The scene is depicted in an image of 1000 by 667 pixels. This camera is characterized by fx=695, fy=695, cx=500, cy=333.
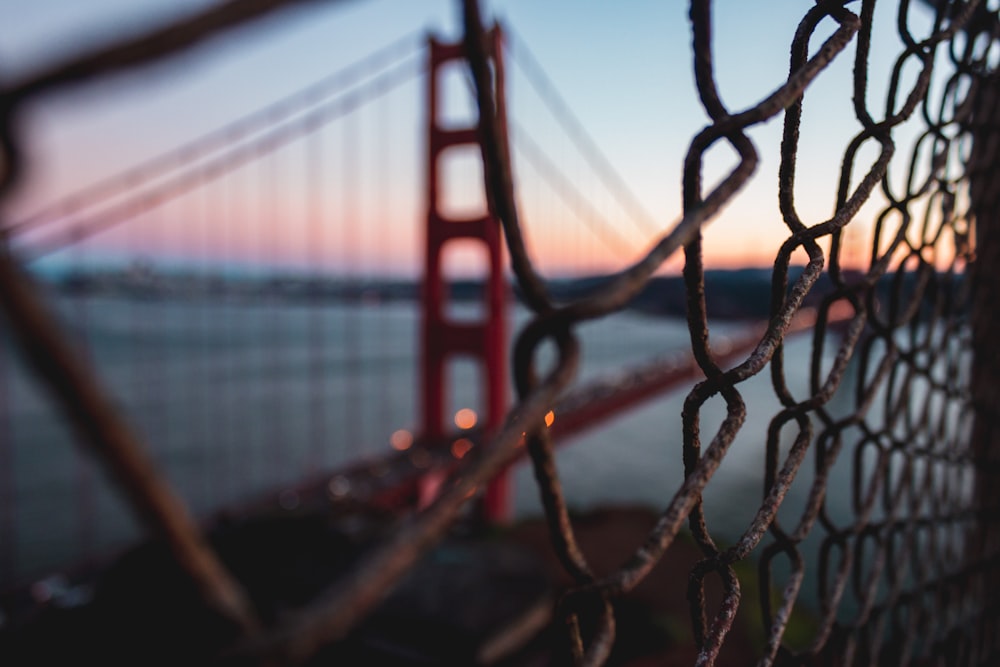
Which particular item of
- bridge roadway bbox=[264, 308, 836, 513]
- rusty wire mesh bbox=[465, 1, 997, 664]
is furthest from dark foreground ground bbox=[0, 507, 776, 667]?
rusty wire mesh bbox=[465, 1, 997, 664]

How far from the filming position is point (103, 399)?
0.15 meters

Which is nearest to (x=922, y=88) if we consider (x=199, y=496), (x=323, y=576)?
(x=323, y=576)

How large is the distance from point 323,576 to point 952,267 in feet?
8.73

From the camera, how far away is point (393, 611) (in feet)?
10.00

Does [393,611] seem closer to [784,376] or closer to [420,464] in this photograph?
[420,464]

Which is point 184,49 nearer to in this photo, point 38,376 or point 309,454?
point 38,376

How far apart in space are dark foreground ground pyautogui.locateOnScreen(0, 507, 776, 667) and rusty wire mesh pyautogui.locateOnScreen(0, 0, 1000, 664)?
123 cm

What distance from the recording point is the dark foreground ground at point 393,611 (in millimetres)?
2039

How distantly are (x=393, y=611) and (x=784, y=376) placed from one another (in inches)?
114

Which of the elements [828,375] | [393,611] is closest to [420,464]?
[393,611]

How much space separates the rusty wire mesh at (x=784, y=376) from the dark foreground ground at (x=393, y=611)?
1233 millimetres

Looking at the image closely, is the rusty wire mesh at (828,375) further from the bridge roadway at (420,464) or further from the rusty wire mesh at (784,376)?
the bridge roadway at (420,464)

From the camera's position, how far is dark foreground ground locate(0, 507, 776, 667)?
2.04 metres

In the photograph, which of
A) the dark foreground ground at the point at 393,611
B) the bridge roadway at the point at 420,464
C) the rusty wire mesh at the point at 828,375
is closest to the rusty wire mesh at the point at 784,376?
the rusty wire mesh at the point at 828,375
